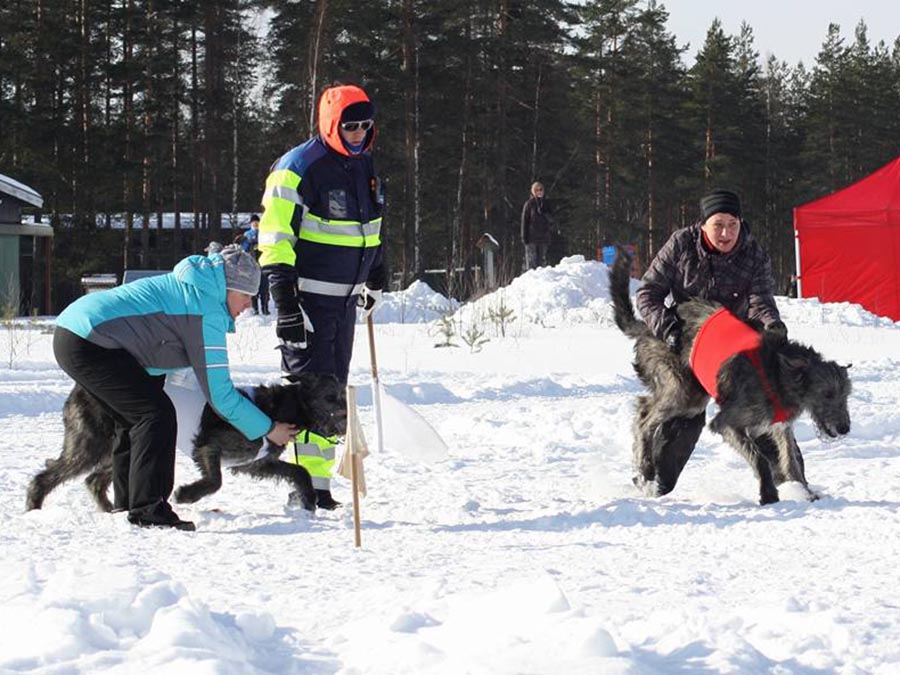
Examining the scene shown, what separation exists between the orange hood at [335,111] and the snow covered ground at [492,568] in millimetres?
1618

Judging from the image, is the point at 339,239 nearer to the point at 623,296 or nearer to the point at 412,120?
the point at 623,296

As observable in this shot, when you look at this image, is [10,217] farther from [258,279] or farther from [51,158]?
[258,279]

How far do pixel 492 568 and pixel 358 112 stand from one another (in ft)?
7.11

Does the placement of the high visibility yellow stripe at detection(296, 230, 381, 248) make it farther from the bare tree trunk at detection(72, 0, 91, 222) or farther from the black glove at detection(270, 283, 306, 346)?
the bare tree trunk at detection(72, 0, 91, 222)

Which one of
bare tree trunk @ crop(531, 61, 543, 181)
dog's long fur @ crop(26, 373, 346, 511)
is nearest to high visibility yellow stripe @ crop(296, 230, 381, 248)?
dog's long fur @ crop(26, 373, 346, 511)

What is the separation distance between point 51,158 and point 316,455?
25.7 m

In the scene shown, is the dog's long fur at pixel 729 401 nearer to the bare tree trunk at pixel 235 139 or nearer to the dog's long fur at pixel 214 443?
the dog's long fur at pixel 214 443

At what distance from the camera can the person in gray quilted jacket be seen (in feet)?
17.9

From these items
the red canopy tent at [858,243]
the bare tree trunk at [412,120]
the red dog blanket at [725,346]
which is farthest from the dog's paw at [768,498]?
the bare tree trunk at [412,120]

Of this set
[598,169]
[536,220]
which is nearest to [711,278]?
[536,220]

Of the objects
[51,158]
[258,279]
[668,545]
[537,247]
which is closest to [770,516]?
[668,545]

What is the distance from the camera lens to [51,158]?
28656 millimetres

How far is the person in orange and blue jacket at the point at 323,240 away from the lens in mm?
4949

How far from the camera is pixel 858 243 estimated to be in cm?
2011
